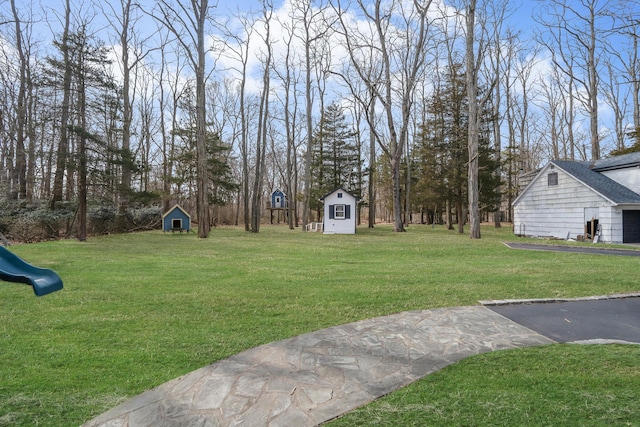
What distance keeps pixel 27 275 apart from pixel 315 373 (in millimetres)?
2142

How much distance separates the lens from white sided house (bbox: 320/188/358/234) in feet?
73.6

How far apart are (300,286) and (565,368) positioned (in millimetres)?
4191

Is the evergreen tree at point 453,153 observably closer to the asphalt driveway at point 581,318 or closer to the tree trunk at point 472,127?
the tree trunk at point 472,127

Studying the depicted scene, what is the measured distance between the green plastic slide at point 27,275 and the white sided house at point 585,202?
62.5 feet

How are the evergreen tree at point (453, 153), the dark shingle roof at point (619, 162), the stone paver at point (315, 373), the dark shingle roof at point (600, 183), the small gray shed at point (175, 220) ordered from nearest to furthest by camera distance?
the stone paver at point (315, 373), the dark shingle roof at point (600, 183), the dark shingle roof at point (619, 162), the small gray shed at point (175, 220), the evergreen tree at point (453, 153)

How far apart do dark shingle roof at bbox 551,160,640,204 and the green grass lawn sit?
308 inches

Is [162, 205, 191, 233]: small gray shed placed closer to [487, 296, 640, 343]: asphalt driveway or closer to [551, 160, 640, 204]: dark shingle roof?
[487, 296, 640, 343]: asphalt driveway

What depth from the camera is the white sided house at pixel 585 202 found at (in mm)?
15719

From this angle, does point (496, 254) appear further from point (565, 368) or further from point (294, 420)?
point (294, 420)

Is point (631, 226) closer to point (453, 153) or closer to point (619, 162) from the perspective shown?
point (619, 162)

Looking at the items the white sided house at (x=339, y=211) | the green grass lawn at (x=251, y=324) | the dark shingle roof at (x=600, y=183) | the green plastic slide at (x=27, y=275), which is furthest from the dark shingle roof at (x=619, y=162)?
the green plastic slide at (x=27, y=275)

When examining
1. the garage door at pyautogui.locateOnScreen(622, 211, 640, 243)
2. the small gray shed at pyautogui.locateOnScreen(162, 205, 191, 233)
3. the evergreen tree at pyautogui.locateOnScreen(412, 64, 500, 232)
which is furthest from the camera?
the evergreen tree at pyautogui.locateOnScreen(412, 64, 500, 232)

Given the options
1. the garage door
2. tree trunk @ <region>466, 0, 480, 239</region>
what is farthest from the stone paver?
the garage door

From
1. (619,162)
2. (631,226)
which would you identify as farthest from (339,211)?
(619,162)
